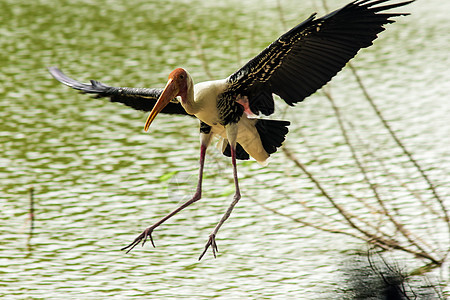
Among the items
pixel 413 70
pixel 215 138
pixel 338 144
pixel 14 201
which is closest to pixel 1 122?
pixel 14 201

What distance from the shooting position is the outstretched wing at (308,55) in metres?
3.12

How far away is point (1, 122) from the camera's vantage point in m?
9.41

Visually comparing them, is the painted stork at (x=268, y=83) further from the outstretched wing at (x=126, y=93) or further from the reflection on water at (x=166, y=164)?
the reflection on water at (x=166, y=164)

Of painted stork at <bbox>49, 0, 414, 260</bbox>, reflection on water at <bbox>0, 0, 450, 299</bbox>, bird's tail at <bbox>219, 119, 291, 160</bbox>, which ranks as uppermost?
painted stork at <bbox>49, 0, 414, 260</bbox>

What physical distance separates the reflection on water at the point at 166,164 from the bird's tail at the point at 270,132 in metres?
0.43

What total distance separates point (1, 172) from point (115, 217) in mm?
1591

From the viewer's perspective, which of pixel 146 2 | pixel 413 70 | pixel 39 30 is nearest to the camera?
pixel 413 70

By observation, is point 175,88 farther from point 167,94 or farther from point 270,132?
point 270,132

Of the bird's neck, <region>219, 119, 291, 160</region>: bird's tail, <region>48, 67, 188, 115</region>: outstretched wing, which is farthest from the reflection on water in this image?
the bird's neck

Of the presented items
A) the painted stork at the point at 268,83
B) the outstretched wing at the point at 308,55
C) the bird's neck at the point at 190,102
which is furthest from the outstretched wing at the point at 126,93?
the outstretched wing at the point at 308,55

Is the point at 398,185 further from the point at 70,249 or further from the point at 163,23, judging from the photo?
the point at 163,23

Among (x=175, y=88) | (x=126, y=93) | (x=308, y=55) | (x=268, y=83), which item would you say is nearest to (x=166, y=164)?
(x=126, y=93)

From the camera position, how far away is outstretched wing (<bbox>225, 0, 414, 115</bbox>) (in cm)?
312

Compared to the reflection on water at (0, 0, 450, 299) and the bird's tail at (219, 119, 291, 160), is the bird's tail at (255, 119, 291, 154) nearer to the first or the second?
the bird's tail at (219, 119, 291, 160)
